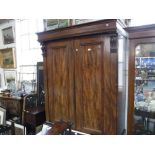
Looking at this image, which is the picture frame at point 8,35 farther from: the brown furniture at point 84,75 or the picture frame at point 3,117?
the brown furniture at point 84,75

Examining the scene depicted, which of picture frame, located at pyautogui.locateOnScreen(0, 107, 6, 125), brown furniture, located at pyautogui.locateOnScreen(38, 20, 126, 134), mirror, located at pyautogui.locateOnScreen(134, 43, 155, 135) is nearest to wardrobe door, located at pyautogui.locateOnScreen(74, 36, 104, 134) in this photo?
brown furniture, located at pyautogui.locateOnScreen(38, 20, 126, 134)

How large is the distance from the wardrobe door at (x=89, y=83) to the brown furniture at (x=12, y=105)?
3.72 feet

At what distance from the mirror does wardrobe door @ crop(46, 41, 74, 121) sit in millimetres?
681

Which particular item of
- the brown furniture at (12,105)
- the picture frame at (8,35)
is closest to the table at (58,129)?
the brown furniture at (12,105)

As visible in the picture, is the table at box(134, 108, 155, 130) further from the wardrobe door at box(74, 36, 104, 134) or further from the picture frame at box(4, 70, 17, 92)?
the picture frame at box(4, 70, 17, 92)

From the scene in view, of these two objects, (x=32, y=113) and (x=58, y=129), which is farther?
(x=32, y=113)

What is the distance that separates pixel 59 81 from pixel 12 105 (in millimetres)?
1177

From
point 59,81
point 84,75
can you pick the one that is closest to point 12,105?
point 59,81

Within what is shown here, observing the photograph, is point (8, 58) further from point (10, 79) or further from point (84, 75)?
point (84, 75)

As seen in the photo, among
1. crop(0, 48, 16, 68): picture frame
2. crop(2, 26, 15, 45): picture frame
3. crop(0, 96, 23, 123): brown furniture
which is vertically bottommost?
crop(0, 96, 23, 123): brown furniture

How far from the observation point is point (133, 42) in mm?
1547

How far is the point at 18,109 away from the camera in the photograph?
2.48 metres

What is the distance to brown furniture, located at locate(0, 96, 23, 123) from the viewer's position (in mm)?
2453
